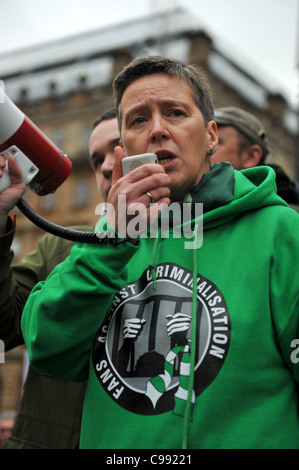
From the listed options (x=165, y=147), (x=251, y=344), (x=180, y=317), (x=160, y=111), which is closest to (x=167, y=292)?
(x=180, y=317)

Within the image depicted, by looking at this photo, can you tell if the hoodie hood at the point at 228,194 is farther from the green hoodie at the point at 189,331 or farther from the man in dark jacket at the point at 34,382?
the man in dark jacket at the point at 34,382

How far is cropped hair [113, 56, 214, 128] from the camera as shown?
6.04 ft

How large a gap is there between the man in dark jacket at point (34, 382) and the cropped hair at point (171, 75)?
466 millimetres

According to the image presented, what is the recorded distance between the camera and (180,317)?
1490 mm

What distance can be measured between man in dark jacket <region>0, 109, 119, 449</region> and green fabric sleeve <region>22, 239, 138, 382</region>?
40cm

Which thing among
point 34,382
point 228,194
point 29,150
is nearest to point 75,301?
Result: point 228,194

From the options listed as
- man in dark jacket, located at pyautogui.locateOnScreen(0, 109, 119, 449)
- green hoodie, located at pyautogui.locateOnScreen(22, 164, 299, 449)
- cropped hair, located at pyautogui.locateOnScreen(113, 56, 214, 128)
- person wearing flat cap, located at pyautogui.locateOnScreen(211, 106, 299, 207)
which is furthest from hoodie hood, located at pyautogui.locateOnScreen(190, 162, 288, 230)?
person wearing flat cap, located at pyautogui.locateOnScreen(211, 106, 299, 207)

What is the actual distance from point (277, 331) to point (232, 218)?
0.36 m

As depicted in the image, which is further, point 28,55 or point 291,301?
point 28,55

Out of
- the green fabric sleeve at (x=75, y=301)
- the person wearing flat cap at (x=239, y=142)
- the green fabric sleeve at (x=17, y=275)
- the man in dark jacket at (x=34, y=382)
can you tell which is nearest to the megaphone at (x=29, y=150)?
the man in dark jacket at (x=34, y=382)

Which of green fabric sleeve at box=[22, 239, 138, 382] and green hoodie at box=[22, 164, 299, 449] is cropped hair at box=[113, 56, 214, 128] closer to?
green hoodie at box=[22, 164, 299, 449]

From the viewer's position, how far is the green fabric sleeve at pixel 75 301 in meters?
1.46

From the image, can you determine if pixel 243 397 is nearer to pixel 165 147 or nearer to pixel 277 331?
pixel 277 331
